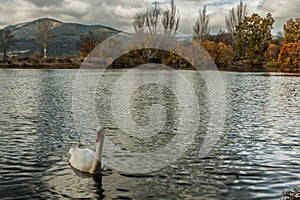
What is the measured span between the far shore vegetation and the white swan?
78575 mm

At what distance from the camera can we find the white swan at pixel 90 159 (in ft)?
33.4

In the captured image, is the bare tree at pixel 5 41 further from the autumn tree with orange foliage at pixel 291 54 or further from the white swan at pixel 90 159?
the white swan at pixel 90 159

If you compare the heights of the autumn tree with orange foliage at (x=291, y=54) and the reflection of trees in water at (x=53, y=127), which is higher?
the autumn tree with orange foliage at (x=291, y=54)

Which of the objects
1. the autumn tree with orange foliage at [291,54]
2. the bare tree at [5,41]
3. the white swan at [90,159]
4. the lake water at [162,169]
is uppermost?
the bare tree at [5,41]

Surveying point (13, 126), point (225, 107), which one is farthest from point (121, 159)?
point (225, 107)

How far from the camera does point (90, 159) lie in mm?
10492

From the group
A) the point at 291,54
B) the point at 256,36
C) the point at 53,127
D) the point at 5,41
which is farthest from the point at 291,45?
the point at 5,41

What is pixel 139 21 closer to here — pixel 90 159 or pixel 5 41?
pixel 5 41

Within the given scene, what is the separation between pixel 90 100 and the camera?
89.7ft

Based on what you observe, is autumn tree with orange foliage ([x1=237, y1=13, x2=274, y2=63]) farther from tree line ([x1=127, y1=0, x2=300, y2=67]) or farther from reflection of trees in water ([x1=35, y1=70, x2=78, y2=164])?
reflection of trees in water ([x1=35, y1=70, x2=78, y2=164])

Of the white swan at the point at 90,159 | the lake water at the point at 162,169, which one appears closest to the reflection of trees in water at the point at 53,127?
the lake water at the point at 162,169

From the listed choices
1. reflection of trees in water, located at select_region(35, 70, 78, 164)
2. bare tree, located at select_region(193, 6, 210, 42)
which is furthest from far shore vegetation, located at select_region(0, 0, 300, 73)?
reflection of trees in water, located at select_region(35, 70, 78, 164)

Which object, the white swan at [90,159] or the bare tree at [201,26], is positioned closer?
the white swan at [90,159]

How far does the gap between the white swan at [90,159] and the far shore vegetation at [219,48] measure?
258ft
